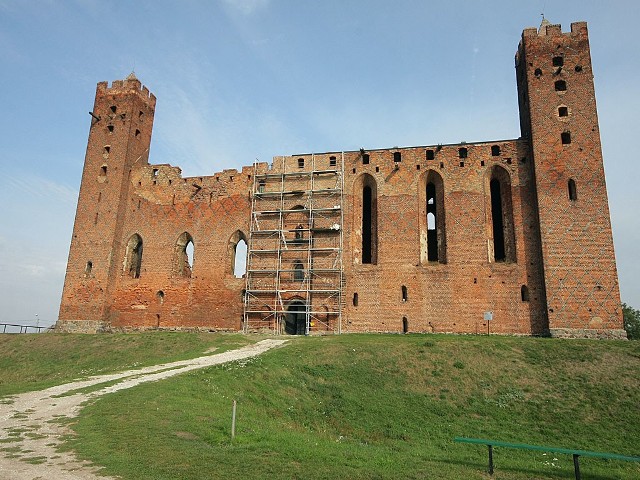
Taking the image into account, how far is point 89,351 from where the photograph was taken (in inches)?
834

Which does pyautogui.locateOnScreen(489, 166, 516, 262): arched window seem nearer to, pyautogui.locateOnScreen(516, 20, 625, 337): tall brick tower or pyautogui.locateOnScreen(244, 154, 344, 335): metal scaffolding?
pyautogui.locateOnScreen(516, 20, 625, 337): tall brick tower

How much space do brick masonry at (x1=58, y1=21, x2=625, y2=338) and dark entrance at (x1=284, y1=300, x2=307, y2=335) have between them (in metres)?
2.65

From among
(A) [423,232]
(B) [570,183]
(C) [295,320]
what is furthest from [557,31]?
(C) [295,320]

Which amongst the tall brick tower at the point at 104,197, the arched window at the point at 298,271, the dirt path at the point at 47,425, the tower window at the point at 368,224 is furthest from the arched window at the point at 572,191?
the tall brick tower at the point at 104,197

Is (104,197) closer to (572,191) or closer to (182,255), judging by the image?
(182,255)

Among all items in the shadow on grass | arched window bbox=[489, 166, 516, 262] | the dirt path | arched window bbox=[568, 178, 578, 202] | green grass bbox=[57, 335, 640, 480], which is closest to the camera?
the dirt path

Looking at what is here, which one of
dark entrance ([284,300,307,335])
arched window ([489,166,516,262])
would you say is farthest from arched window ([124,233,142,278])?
arched window ([489,166,516,262])

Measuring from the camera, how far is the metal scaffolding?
26.0 metres

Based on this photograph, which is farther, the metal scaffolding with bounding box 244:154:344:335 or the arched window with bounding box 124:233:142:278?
the arched window with bounding box 124:233:142:278

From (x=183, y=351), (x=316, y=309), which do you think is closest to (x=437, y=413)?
(x=183, y=351)

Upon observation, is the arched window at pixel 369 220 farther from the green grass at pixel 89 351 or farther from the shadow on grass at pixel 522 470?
the shadow on grass at pixel 522 470

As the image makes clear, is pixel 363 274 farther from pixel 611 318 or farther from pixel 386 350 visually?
pixel 611 318

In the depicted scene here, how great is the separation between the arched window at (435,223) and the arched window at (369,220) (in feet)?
8.43

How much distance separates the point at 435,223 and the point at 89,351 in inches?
718
